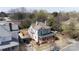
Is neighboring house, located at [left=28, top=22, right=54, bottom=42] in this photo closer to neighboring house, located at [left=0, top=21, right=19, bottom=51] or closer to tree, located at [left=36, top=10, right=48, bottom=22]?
tree, located at [left=36, top=10, right=48, bottom=22]

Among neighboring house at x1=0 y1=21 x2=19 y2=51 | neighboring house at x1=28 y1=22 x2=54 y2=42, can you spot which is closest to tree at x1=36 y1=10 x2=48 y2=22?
neighboring house at x1=28 y1=22 x2=54 y2=42

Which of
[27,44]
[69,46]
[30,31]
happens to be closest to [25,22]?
[30,31]

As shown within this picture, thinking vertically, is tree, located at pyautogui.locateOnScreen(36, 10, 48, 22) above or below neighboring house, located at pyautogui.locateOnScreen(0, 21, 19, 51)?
above

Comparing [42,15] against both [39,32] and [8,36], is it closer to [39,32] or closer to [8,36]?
[39,32]

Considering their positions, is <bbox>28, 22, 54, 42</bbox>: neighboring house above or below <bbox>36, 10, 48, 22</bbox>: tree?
below

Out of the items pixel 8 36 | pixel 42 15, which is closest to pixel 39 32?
pixel 42 15

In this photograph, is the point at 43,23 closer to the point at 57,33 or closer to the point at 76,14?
the point at 57,33
